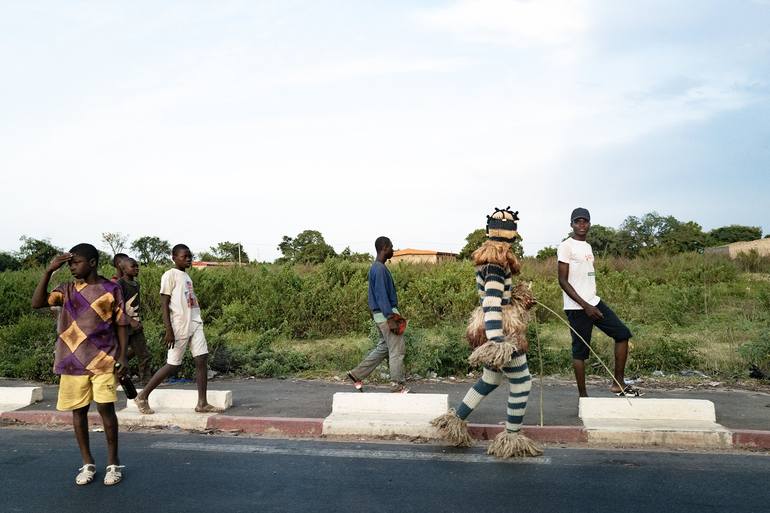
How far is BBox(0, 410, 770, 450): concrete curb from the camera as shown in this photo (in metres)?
5.91

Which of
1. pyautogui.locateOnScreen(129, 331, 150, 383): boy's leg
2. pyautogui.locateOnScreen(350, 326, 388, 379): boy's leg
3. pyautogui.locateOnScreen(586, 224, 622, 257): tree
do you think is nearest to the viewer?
pyautogui.locateOnScreen(350, 326, 388, 379): boy's leg

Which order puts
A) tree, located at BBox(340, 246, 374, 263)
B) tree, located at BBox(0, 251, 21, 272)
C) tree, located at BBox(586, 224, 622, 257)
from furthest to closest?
tree, located at BBox(0, 251, 21, 272)
tree, located at BBox(586, 224, 622, 257)
tree, located at BBox(340, 246, 374, 263)

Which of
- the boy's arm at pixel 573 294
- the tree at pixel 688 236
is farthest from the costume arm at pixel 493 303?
the tree at pixel 688 236

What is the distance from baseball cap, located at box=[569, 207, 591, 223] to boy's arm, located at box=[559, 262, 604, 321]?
52 cm

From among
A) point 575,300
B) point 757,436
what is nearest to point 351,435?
point 575,300

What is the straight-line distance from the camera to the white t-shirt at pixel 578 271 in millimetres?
7094

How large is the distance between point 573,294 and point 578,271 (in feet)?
0.87

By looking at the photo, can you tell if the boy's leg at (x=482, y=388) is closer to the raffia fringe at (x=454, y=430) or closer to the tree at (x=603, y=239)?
the raffia fringe at (x=454, y=430)

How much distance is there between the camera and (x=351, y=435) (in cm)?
645

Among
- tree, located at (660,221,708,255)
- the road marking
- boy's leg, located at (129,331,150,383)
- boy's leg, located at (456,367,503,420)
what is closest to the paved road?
the road marking

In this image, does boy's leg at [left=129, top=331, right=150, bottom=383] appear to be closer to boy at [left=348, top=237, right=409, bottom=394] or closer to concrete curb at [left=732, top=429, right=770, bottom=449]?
boy at [left=348, top=237, right=409, bottom=394]

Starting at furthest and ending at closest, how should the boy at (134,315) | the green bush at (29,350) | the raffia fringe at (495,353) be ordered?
the green bush at (29,350)
the boy at (134,315)
the raffia fringe at (495,353)

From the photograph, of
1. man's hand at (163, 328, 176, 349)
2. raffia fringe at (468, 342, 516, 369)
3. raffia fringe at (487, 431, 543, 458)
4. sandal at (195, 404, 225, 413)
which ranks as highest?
man's hand at (163, 328, 176, 349)

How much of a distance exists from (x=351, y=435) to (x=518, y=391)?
1.75 metres
